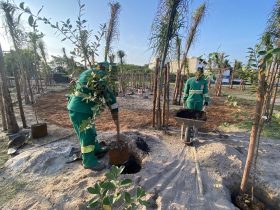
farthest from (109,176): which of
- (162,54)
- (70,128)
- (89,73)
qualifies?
(70,128)

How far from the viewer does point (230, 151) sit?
14.3ft

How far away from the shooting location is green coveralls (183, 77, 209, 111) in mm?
5500

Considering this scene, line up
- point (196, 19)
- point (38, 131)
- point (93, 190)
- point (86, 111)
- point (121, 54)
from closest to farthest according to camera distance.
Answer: point (93, 190) → point (86, 111) → point (38, 131) → point (196, 19) → point (121, 54)

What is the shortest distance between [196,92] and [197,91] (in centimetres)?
3

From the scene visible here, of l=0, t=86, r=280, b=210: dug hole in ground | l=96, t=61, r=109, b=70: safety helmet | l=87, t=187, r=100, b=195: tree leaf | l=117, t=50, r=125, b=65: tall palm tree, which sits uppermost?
l=117, t=50, r=125, b=65: tall palm tree

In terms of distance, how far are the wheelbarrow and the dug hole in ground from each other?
0.17m

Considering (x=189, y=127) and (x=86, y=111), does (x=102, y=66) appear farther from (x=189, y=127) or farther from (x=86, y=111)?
(x=189, y=127)

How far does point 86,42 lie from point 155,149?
236 centimetres

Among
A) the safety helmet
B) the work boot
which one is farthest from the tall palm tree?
the work boot

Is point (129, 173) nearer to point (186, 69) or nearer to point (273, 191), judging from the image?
point (273, 191)

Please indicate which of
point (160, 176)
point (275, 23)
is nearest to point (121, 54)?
point (275, 23)

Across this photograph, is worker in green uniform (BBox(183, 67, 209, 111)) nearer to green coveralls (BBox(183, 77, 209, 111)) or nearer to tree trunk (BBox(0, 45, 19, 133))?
green coveralls (BBox(183, 77, 209, 111))

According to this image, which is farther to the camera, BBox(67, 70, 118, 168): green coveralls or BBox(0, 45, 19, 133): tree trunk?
BBox(0, 45, 19, 133): tree trunk

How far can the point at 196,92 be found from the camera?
5508mm
